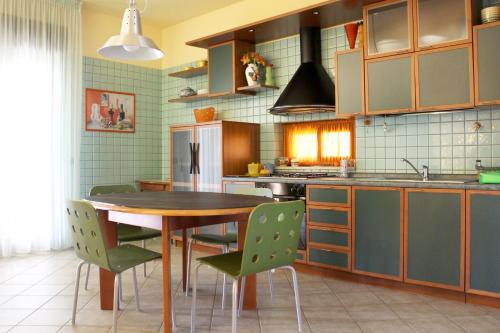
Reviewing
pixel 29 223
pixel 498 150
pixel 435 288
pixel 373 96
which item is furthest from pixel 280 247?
pixel 29 223

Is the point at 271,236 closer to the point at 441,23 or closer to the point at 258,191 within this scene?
the point at 258,191

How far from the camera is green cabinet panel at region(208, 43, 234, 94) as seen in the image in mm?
4945

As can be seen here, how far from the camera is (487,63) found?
10.6 ft

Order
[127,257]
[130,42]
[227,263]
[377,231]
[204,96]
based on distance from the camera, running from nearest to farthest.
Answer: [227,263] → [127,257] → [130,42] → [377,231] → [204,96]

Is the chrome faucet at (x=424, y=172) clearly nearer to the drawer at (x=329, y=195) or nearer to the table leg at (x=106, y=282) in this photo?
the drawer at (x=329, y=195)

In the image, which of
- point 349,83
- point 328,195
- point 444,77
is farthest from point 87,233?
point 444,77

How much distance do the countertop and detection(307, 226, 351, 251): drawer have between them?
1.39ft

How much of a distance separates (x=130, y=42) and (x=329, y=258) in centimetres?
244

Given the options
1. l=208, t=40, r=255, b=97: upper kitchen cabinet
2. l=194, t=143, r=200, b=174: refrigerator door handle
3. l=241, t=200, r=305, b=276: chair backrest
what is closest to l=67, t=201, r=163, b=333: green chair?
l=241, t=200, r=305, b=276: chair backrest

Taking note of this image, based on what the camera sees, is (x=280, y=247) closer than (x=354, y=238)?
Yes

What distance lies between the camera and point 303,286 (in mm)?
3605

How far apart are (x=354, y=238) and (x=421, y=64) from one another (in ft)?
5.08

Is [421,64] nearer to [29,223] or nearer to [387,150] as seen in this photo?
[387,150]

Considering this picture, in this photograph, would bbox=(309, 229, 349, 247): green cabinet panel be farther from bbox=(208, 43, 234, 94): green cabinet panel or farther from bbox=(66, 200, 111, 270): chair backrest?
bbox=(66, 200, 111, 270): chair backrest
